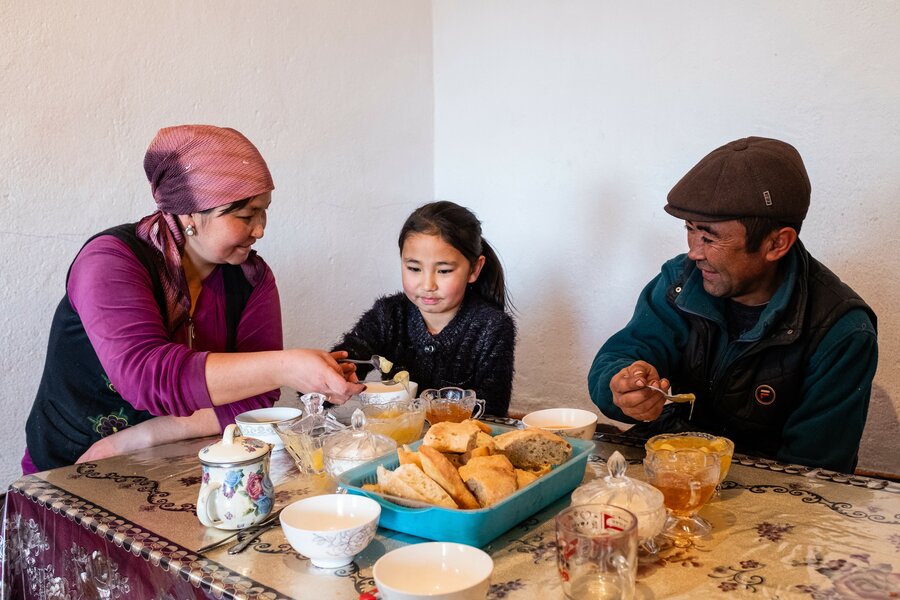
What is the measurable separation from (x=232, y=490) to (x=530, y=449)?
48 centimetres

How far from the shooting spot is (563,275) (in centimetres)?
329

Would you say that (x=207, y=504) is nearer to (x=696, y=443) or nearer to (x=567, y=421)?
(x=567, y=421)

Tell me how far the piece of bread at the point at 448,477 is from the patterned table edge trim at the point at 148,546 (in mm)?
276

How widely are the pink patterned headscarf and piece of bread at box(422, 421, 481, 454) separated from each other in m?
0.85

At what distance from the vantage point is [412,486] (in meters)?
1.16

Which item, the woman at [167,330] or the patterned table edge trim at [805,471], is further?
the woman at [167,330]

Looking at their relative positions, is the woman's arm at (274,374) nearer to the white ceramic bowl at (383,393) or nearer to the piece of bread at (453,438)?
the white ceramic bowl at (383,393)

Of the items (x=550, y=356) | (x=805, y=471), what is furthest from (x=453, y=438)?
(x=550, y=356)

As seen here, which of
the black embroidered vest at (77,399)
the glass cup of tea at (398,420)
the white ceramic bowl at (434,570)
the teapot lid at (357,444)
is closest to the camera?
the white ceramic bowl at (434,570)

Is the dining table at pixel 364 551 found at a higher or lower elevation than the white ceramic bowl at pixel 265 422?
lower

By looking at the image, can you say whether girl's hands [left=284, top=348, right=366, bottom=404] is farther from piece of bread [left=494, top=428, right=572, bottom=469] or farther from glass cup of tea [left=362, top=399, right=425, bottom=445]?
piece of bread [left=494, top=428, right=572, bottom=469]

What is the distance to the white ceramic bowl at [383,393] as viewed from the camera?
173 centimetres

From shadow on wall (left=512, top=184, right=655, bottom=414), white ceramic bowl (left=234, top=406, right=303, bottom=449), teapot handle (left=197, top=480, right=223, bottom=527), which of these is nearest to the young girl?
white ceramic bowl (left=234, top=406, right=303, bottom=449)

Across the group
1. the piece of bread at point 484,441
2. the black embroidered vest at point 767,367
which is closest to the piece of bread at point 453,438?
the piece of bread at point 484,441
